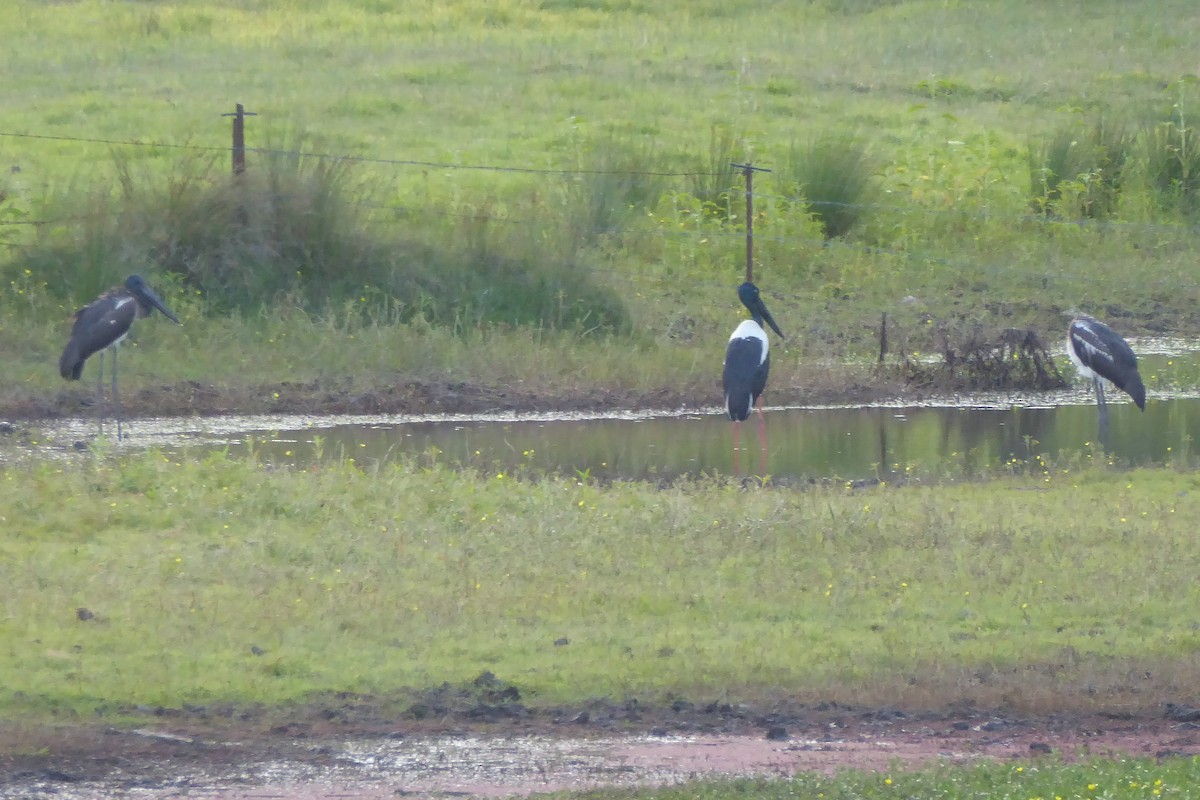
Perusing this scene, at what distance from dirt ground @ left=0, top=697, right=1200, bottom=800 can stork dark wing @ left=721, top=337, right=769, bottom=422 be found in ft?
18.8

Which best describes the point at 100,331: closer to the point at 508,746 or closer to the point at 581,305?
the point at 581,305

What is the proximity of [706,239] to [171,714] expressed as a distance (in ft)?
39.6

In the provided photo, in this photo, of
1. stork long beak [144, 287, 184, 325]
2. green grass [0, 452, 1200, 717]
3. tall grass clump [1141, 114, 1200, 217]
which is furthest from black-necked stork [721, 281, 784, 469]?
tall grass clump [1141, 114, 1200, 217]

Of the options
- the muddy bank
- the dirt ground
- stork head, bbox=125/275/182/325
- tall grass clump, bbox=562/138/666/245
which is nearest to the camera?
the dirt ground

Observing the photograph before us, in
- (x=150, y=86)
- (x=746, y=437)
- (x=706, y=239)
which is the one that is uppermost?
(x=150, y=86)

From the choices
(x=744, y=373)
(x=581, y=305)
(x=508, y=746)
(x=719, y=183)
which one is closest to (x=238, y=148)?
(x=581, y=305)

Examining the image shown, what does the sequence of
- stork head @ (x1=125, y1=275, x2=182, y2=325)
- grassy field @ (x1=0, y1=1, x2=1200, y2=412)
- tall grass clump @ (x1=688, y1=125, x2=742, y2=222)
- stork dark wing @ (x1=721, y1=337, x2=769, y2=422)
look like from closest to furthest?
1. stork dark wing @ (x1=721, y1=337, x2=769, y2=422)
2. stork head @ (x1=125, y1=275, x2=182, y2=325)
3. grassy field @ (x1=0, y1=1, x2=1200, y2=412)
4. tall grass clump @ (x1=688, y1=125, x2=742, y2=222)

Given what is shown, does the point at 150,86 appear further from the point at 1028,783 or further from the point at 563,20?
the point at 1028,783

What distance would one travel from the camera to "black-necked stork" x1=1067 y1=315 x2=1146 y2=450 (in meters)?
13.3

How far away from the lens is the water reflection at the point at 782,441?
12234mm

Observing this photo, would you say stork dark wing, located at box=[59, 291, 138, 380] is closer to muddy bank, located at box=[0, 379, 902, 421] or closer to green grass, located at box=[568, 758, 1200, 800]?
muddy bank, located at box=[0, 379, 902, 421]

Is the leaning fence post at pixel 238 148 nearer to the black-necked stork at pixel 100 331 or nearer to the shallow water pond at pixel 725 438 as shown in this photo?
the black-necked stork at pixel 100 331

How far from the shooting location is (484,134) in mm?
22688

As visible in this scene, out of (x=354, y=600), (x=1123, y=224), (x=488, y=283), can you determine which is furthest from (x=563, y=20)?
(x=354, y=600)
